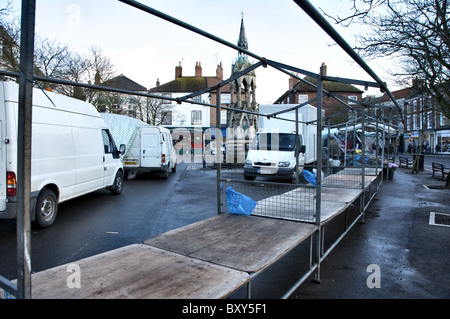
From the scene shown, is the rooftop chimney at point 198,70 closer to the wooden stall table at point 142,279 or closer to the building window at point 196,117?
the building window at point 196,117

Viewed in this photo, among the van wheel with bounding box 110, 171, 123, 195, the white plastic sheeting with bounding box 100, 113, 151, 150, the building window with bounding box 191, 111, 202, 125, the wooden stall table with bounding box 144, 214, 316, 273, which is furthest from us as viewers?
the building window with bounding box 191, 111, 202, 125

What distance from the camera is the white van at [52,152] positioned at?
5.45m

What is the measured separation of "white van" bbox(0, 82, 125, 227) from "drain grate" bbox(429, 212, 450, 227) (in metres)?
8.13

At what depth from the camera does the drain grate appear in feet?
22.7

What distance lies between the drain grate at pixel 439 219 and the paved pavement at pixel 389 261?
13cm

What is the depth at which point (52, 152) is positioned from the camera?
6.56 m

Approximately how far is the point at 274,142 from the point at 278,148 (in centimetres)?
50

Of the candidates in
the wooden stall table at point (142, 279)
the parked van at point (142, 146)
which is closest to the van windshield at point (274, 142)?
the parked van at point (142, 146)

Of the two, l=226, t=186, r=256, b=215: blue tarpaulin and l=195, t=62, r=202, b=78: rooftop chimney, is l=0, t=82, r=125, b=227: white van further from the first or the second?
l=195, t=62, r=202, b=78: rooftop chimney

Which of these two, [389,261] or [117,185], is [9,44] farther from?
[389,261]

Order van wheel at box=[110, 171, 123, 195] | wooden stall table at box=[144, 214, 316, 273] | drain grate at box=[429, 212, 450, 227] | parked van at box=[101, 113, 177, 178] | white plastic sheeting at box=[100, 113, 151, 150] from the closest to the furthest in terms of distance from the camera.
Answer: wooden stall table at box=[144, 214, 316, 273], drain grate at box=[429, 212, 450, 227], van wheel at box=[110, 171, 123, 195], white plastic sheeting at box=[100, 113, 151, 150], parked van at box=[101, 113, 177, 178]

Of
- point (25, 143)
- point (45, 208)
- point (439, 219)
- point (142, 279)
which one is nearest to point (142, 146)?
point (45, 208)

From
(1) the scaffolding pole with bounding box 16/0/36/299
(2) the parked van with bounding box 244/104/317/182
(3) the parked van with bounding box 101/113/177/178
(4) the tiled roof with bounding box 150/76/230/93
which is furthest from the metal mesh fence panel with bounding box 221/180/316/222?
(4) the tiled roof with bounding box 150/76/230/93

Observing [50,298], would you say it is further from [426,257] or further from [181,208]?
[181,208]
